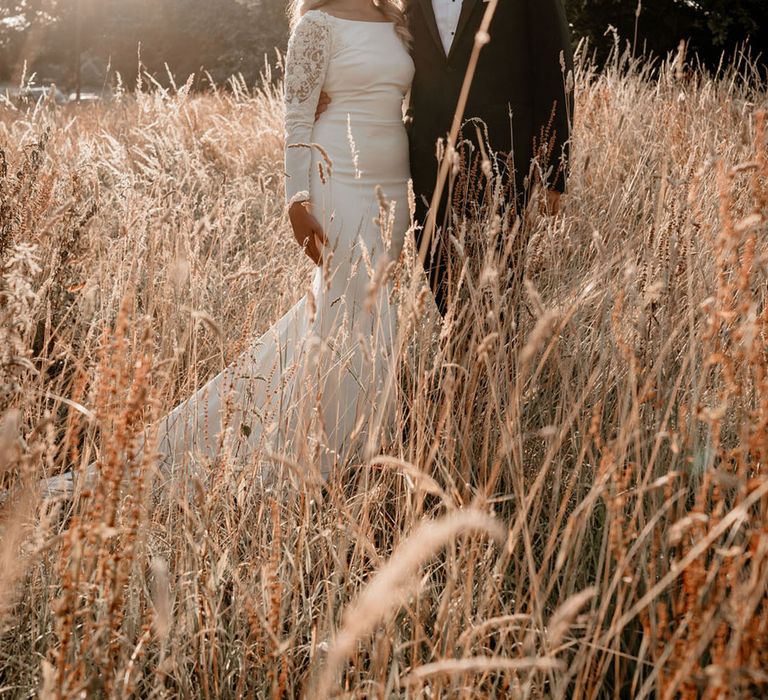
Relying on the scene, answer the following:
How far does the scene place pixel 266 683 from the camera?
4.18 ft

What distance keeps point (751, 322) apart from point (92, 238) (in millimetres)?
2664

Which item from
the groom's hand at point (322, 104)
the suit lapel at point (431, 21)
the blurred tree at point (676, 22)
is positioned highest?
the blurred tree at point (676, 22)

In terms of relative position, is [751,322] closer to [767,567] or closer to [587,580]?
[767,567]

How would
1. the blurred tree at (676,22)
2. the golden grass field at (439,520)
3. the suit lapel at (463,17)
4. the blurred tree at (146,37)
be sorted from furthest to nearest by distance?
the blurred tree at (146,37) < the blurred tree at (676,22) < the suit lapel at (463,17) < the golden grass field at (439,520)

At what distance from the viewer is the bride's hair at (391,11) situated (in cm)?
267

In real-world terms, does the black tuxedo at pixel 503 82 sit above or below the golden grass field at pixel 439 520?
above

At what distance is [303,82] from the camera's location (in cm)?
260

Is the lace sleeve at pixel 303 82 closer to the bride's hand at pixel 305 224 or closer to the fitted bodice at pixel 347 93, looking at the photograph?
the fitted bodice at pixel 347 93

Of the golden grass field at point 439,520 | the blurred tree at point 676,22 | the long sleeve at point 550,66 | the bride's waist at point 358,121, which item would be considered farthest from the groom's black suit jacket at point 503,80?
the blurred tree at point 676,22

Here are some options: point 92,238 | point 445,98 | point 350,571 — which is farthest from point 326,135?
point 350,571

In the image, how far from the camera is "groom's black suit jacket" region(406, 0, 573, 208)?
8.23 feet

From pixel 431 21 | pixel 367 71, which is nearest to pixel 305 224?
→ pixel 367 71

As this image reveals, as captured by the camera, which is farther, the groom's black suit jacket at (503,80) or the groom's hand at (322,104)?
the groom's hand at (322,104)

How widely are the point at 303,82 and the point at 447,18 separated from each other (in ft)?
1.78
